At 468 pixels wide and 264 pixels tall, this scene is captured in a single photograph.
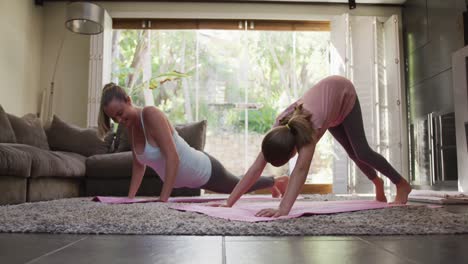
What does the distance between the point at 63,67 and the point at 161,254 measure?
5391 mm

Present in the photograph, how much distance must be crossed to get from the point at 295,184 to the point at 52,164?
2036 mm

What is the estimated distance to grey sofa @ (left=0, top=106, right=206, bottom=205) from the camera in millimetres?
2545

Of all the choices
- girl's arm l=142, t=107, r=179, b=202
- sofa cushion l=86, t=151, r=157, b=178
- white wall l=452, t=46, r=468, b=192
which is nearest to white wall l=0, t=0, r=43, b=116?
sofa cushion l=86, t=151, r=157, b=178

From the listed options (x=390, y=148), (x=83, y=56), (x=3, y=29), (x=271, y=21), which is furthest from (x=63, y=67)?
(x=390, y=148)

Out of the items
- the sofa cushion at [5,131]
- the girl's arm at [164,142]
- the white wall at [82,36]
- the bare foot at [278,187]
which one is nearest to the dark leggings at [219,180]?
the bare foot at [278,187]

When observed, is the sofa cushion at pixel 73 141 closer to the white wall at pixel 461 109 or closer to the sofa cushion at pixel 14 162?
the sofa cushion at pixel 14 162

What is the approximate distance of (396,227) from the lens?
4.07ft

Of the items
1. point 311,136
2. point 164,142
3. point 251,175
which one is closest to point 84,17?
point 164,142

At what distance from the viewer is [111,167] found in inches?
140

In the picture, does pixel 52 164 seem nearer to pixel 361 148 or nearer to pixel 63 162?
pixel 63 162

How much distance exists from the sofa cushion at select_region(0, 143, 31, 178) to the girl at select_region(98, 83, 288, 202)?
1.99ft

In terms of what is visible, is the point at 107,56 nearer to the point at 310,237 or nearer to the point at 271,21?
the point at 271,21

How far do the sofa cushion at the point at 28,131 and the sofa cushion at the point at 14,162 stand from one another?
990 mm

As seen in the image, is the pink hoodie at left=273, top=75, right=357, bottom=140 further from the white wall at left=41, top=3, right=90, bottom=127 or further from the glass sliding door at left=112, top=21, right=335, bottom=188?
the white wall at left=41, top=3, right=90, bottom=127
